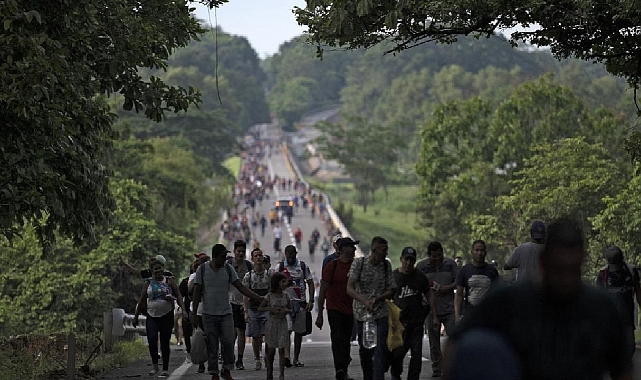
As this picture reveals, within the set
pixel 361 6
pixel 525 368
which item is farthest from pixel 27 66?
pixel 525 368

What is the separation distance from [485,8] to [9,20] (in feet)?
16.1

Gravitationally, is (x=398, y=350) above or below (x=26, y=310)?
above

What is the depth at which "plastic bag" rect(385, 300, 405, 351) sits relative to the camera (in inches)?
464

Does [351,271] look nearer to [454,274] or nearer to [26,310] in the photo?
[454,274]

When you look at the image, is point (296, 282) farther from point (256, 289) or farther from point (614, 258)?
point (614, 258)

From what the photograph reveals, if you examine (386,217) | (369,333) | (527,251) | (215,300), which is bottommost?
(386,217)

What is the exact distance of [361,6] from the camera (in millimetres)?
11461

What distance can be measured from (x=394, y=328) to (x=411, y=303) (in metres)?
0.75

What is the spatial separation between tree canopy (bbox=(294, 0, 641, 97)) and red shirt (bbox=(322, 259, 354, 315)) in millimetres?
2273

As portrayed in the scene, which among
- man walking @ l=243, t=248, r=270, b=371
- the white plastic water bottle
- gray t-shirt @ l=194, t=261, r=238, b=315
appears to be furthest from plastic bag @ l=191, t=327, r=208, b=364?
the white plastic water bottle

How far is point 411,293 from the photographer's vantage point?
12586 mm

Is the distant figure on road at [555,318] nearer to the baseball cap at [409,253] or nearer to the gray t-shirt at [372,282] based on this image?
the gray t-shirt at [372,282]

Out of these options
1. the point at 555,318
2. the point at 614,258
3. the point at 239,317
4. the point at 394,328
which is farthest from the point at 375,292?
the point at 555,318

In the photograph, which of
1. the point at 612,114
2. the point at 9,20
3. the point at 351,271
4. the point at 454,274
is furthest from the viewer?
the point at 612,114
